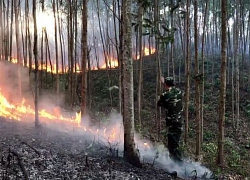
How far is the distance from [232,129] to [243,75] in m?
8.59

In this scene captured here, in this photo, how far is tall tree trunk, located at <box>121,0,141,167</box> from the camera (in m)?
6.66

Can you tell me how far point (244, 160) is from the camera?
1170cm

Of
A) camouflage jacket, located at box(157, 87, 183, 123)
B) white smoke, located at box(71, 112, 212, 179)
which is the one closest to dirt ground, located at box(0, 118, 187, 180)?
white smoke, located at box(71, 112, 212, 179)

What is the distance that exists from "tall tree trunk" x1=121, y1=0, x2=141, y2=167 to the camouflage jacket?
1.28 m

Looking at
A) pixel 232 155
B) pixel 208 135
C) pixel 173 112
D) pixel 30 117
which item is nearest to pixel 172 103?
pixel 173 112

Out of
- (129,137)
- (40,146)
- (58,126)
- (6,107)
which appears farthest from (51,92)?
(129,137)

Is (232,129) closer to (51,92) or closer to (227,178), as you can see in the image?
(227,178)

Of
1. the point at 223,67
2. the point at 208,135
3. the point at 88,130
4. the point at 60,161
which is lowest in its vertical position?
the point at 208,135

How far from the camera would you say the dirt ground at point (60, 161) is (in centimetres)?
567

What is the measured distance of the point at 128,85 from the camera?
671 centimetres

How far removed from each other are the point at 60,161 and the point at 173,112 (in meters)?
3.16

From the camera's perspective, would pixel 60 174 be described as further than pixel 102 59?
No

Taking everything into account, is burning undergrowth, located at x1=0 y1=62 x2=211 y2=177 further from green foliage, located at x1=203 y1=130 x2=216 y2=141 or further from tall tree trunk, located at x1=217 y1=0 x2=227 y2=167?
green foliage, located at x1=203 y1=130 x2=216 y2=141

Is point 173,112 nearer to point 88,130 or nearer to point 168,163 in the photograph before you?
point 168,163
